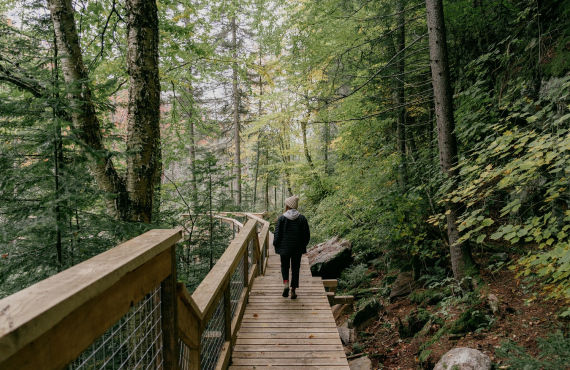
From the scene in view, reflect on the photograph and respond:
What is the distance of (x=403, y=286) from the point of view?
6961 mm

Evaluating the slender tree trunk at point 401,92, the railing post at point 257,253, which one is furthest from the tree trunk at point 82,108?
the slender tree trunk at point 401,92

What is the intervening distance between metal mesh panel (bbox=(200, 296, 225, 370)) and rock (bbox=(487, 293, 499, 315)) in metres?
4.02

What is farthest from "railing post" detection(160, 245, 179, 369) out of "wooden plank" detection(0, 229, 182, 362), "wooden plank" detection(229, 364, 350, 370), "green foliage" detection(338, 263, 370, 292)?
"green foliage" detection(338, 263, 370, 292)

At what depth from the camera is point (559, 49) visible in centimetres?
460

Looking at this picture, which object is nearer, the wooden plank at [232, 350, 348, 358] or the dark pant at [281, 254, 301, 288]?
the wooden plank at [232, 350, 348, 358]

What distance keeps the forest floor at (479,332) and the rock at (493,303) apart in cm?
4

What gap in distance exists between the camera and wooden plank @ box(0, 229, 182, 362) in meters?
0.61

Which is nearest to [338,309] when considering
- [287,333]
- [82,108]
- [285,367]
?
[287,333]

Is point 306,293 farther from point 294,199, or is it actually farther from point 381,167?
point 381,167

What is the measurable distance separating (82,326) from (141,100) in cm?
356

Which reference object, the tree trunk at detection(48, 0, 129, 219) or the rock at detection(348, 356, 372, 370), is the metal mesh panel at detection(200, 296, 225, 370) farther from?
the rock at detection(348, 356, 372, 370)

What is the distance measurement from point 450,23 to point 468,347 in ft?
20.0

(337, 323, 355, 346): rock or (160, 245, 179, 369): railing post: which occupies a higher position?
(160, 245, 179, 369): railing post

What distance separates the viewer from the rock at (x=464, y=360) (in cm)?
350
